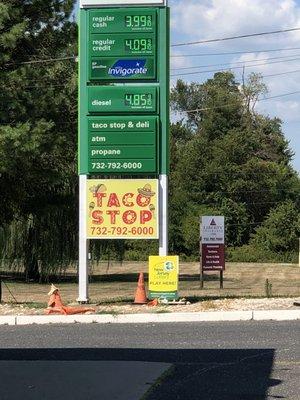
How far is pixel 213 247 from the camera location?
2983 cm

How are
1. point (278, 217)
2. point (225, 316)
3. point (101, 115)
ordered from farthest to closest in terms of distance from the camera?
1. point (278, 217)
2. point (101, 115)
3. point (225, 316)

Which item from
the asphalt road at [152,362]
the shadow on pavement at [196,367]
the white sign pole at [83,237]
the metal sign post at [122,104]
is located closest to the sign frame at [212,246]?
the metal sign post at [122,104]

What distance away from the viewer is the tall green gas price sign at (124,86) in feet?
59.2

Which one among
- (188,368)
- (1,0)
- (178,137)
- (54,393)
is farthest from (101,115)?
(178,137)

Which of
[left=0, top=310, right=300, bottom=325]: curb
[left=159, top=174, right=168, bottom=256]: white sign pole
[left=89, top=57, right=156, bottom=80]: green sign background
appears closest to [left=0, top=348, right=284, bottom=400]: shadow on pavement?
[left=0, top=310, right=300, bottom=325]: curb

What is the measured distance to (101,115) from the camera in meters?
18.4

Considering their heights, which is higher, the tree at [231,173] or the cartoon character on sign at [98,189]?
the tree at [231,173]

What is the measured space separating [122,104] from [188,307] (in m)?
4.98

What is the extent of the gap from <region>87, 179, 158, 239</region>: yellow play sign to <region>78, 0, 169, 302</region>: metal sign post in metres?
0.02

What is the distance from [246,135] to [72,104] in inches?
2238

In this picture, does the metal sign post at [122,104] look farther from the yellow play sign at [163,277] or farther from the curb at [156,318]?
the curb at [156,318]

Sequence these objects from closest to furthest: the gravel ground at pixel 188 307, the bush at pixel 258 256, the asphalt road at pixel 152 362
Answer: the asphalt road at pixel 152 362
the gravel ground at pixel 188 307
the bush at pixel 258 256

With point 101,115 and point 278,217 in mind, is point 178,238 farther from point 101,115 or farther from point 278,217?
point 101,115

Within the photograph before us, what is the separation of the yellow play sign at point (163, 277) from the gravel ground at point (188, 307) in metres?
0.50
